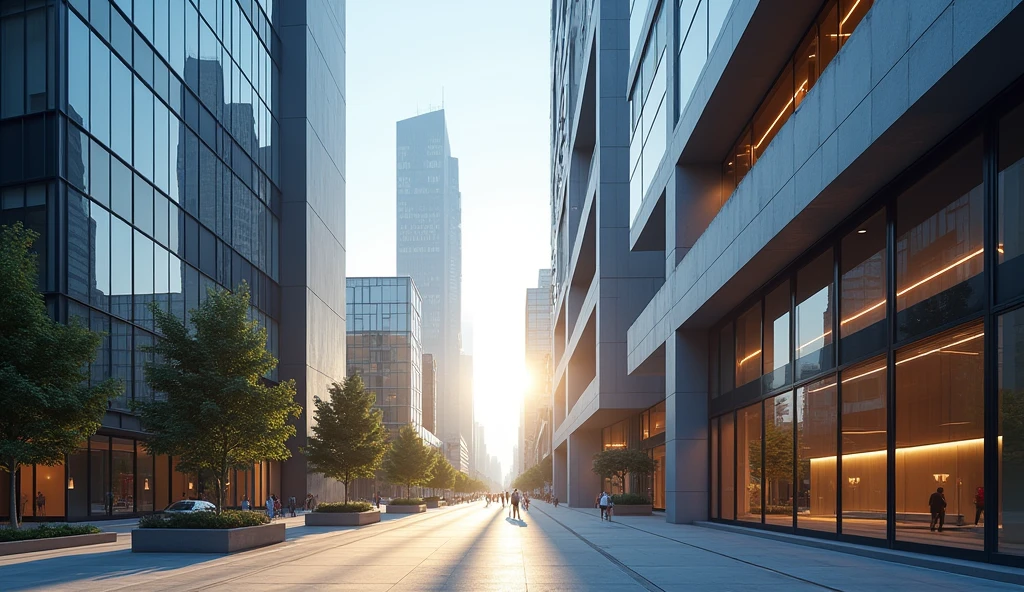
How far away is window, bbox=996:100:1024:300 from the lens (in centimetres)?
1373

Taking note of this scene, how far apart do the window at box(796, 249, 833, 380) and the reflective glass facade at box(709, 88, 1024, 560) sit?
5 cm

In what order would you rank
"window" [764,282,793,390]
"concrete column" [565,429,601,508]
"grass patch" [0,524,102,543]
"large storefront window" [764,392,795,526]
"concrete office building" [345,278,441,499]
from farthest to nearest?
1. "concrete office building" [345,278,441,499]
2. "concrete column" [565,429,601,508]
3. "window" [764,282,793,390]
4. "large storefront window" [764,392,795,526]
5. "grass patch" [0,524,102,543]

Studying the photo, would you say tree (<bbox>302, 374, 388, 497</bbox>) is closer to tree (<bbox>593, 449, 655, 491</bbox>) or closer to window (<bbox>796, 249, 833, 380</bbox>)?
tree (<bbox>593, 449, 655, 491</bbox>)

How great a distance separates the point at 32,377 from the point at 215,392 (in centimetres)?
462

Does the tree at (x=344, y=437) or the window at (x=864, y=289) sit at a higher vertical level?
the window at (x=864, y=289)

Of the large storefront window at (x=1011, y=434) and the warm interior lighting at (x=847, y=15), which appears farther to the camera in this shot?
the warm interior lighting at (x=847, y=15)

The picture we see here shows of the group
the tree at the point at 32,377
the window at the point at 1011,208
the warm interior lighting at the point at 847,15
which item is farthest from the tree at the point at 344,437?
the window at the point at 1011,208

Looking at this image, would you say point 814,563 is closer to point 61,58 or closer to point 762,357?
point 762,357

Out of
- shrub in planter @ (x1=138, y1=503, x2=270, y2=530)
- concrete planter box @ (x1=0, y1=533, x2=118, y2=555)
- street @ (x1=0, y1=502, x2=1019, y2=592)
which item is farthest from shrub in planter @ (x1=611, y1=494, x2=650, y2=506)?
shrub in planter @ (x1=138, y1=503, x2=270, y2=530)

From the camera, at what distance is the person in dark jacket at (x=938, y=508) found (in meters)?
15.5

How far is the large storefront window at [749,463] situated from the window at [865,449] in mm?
6911

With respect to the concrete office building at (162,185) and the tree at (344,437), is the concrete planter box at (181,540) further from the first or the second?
the tree at (344,437)

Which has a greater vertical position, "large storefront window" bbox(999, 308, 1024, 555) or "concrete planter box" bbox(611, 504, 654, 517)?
"large storefront window" bbox(999, 308, 1024, 555)

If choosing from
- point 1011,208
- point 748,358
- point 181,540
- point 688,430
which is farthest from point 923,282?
point 181,540
